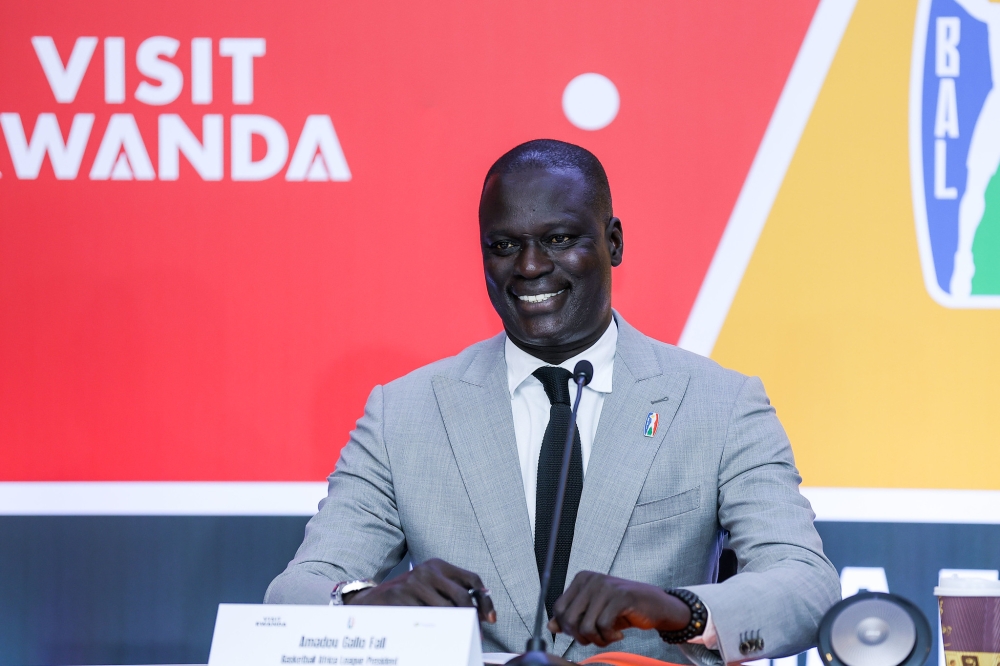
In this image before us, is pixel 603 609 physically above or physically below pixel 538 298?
below

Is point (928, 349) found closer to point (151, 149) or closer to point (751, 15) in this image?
point (751, 15)

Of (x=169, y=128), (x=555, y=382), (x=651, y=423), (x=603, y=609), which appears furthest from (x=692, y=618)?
(x=169, y=128)

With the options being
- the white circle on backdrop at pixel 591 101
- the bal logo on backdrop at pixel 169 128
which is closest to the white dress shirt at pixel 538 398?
the white circle on backdrop at pixel 591 101

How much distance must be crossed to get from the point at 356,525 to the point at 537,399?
445 mm

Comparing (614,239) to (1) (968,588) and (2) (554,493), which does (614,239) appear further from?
(1) (968,588)

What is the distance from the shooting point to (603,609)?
1479 millimetres

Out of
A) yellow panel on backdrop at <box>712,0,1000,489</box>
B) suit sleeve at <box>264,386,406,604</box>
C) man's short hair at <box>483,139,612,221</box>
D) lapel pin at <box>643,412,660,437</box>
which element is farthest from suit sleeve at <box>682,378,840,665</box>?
yellow panel on backdrop at <box>712,0,1000,489</box>

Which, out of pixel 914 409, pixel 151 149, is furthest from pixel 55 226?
pixel 914 409

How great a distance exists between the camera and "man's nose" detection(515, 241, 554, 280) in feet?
6.81

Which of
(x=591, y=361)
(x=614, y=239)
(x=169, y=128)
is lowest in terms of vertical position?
(x=591, y=361)

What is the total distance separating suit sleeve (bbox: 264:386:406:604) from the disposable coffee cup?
998mm

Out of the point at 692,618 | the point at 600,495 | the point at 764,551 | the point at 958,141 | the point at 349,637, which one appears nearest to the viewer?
the point at 349,637

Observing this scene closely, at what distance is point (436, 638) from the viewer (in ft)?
4.33

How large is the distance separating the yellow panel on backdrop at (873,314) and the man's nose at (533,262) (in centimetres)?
101
